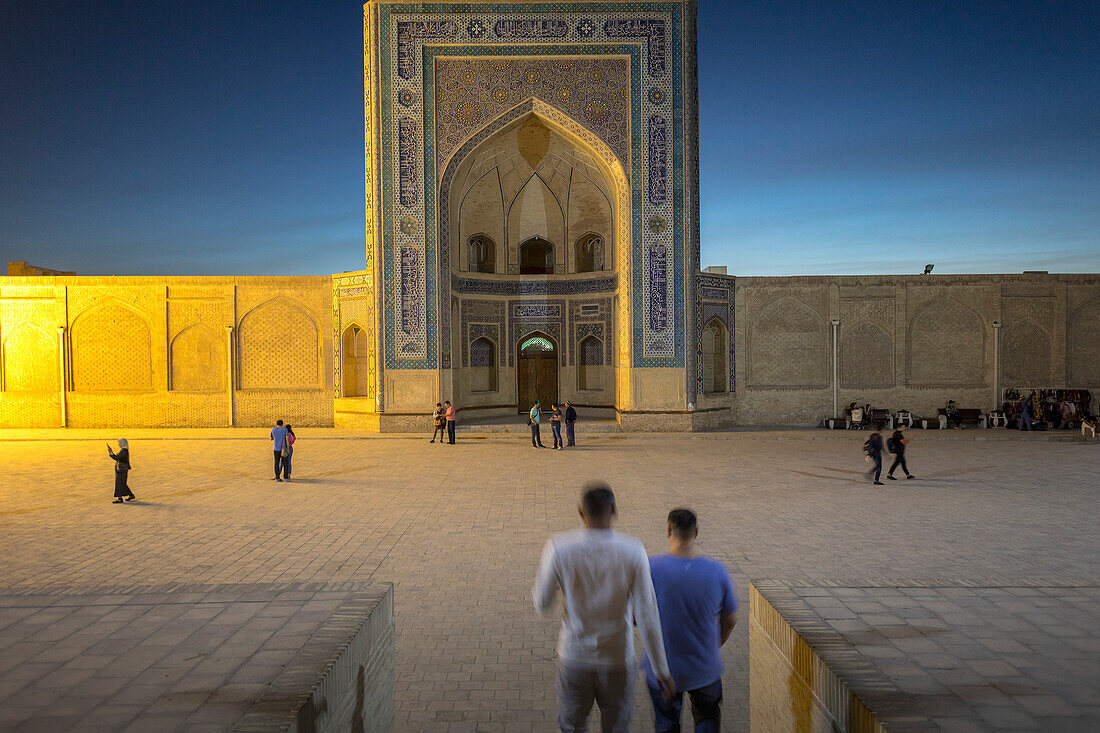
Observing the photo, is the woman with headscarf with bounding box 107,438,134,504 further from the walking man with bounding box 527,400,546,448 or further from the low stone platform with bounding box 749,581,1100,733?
the low stone platform with bounding box 749,581,1100,733

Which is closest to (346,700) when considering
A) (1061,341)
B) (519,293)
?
(519,293)

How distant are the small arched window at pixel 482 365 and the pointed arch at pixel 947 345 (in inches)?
397

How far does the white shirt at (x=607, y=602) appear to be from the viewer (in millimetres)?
2152

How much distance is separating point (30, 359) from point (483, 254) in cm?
1129

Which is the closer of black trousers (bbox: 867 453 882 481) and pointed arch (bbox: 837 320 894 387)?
black trousers (bbox: 867 453 882 481)

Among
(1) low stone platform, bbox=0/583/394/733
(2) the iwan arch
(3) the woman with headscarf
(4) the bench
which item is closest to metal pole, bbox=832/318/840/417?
(2) the iwan arch

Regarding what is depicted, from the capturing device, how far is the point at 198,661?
2.68 meters

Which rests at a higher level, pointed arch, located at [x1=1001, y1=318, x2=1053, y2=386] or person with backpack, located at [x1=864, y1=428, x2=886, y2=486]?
pointed arch, located at [x1=1001, y1=318, x2=1053, y2=386]

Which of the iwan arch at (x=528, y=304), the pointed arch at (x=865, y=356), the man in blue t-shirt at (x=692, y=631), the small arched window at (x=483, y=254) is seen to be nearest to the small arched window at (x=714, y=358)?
the iwan arch at (x=528, y=304)

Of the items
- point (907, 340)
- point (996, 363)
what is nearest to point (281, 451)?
point (907, 340)

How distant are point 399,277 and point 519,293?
12.4ft

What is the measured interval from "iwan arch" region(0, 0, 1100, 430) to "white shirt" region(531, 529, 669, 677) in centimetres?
1281

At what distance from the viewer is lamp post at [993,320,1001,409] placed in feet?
52.0

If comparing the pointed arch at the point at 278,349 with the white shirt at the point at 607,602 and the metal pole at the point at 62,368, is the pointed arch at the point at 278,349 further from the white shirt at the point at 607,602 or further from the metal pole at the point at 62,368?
the white shirt at the point at 607,602
